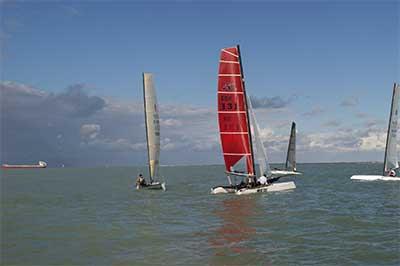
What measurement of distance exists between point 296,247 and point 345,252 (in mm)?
2091

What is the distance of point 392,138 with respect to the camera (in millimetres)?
57656

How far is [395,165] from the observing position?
192 feet

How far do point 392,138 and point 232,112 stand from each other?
1049 inches

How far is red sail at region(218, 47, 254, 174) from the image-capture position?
42.0 metres

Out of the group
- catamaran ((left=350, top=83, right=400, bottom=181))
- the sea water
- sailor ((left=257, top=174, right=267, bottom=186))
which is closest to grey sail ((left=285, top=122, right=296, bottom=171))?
catamaran ((left=350, top=83, right=400, bottom=181))

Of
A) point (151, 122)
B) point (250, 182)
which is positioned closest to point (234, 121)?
point (250, 182)

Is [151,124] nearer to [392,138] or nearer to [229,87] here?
[229,87]

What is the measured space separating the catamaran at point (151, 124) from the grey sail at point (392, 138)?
29.5 metres

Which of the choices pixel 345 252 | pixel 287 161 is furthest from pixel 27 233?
pixel 287 161

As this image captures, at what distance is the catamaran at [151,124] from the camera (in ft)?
155

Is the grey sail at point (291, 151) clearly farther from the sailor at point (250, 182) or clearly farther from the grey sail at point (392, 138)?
the sailor at point (250, 182)

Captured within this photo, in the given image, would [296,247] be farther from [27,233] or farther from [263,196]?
[263,196]

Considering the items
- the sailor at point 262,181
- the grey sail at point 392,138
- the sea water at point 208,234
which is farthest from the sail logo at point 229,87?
the grey sail at point 392,138

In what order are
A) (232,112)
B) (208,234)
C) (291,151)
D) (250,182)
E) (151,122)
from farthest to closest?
(291,151) → (151,122) → (232,112) → (250,182) → (208,234)
